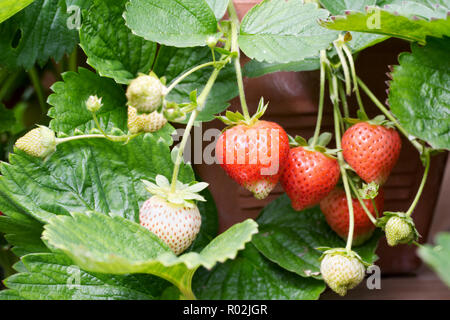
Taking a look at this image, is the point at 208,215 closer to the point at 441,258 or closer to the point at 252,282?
the point at 252,282

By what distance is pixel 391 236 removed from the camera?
49 centimetres

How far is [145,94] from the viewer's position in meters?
0.40

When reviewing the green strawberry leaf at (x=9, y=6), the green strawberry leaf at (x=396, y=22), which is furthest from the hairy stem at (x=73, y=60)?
the green strawberry leaf at (x=396, y=22)

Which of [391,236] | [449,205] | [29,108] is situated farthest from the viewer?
[29,108]

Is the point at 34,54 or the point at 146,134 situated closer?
the point at 146,134

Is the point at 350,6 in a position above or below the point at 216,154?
above

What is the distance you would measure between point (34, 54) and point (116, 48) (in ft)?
0.47

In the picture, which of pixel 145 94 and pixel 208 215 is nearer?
pixel 145 94

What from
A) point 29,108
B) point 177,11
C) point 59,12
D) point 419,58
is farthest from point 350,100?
point 29,108

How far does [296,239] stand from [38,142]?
1.01 ft

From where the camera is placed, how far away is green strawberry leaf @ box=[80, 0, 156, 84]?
1.79 ft

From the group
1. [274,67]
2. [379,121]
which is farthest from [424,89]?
[274,67]
